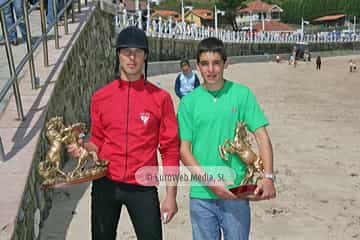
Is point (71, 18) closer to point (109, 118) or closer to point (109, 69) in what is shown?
point (109, 69)

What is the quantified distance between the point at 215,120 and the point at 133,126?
1.29 ft

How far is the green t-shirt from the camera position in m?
2.40

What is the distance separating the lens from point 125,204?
2479 millimetres

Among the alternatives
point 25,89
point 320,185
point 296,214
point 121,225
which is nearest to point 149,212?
point 121,225

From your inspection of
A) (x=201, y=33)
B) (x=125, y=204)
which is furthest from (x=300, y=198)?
(x=201, y=33)

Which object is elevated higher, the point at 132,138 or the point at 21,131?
the point at 132,138

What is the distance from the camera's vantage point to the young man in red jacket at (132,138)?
239cm

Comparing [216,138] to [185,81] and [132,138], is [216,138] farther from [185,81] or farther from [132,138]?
[185,81]

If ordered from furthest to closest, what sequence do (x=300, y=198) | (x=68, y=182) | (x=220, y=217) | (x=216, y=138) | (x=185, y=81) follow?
(x=185, y=81)
(x=300, y=198)
(x=220, y=217)
(x=216, y=138)
(x=68, y=182)

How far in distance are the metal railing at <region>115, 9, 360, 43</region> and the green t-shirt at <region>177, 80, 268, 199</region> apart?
1083cm

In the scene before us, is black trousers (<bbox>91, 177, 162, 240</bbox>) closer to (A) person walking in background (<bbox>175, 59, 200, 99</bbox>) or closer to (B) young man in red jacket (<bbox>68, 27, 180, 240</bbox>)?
(B) young man in red jacket (<bbox>68, 27, 180, 240</bbox>)

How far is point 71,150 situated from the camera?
7.55ft

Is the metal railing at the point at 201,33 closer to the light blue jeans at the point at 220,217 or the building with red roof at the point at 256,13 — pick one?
the light blue jeans at the point at 220,217

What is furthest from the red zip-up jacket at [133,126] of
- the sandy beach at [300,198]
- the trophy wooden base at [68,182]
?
the sandy beach at [300,198]
